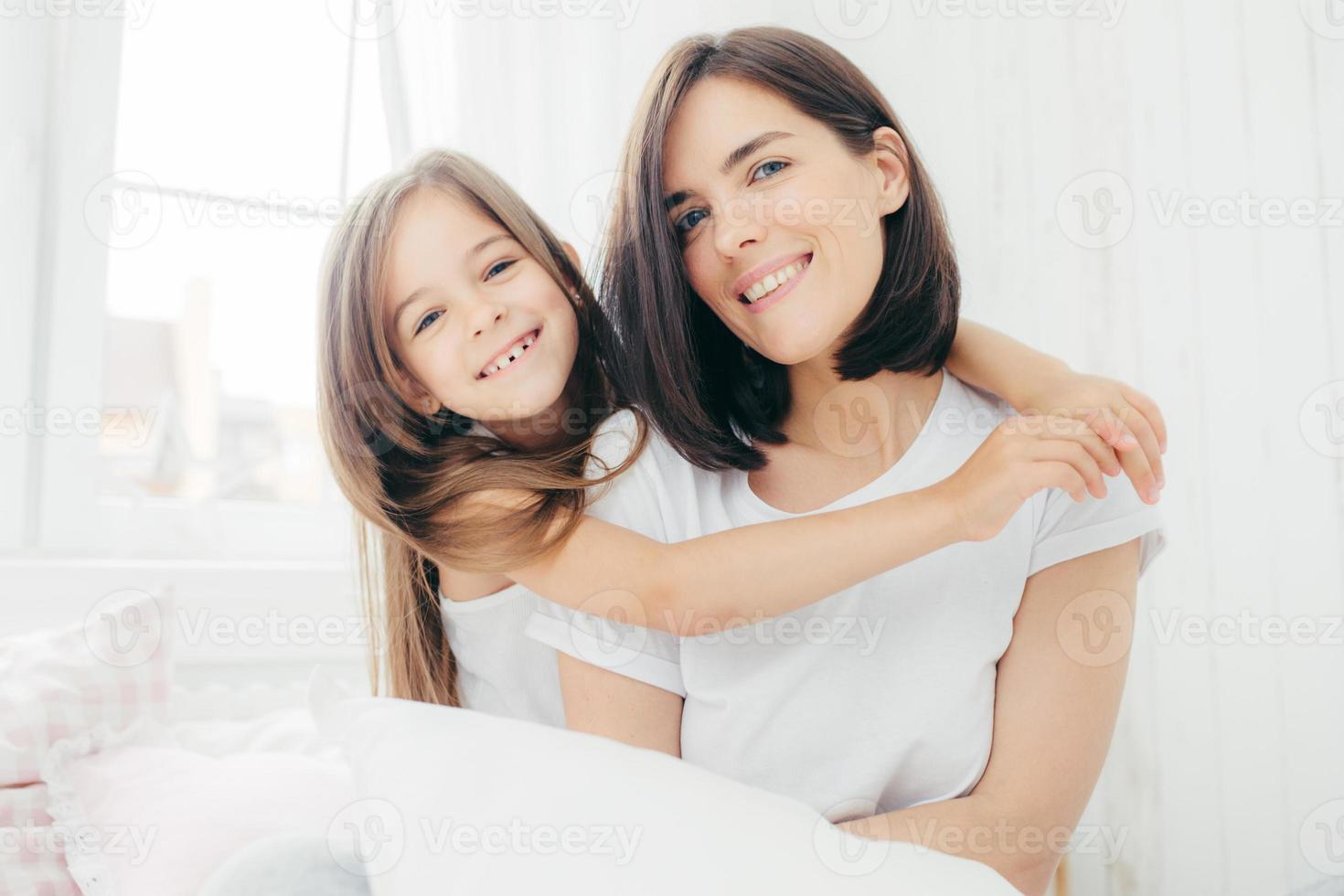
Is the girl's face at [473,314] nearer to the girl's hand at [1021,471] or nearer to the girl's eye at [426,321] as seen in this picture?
the girl's eye at [426,321]

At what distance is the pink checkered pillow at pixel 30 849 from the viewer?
1.01 metres

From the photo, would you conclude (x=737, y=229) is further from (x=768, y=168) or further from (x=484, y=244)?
(x=484, y=244)

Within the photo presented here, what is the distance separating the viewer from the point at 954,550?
3.24 feet

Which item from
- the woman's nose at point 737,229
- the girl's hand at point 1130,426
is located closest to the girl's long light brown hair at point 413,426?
the woman's nose at point 737,229

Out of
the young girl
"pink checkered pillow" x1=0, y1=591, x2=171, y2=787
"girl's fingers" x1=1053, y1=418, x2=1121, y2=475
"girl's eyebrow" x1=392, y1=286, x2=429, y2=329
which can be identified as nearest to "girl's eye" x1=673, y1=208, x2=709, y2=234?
the young girl

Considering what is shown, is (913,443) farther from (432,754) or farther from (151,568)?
(151,568)

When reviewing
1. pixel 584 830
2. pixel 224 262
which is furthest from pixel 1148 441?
pixel 224 262

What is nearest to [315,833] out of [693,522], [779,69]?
[693,522]

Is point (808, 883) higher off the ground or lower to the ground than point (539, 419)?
lower

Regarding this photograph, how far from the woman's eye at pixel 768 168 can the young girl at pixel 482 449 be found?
24 centimetres

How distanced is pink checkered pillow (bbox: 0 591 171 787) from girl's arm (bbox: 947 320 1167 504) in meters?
1.01

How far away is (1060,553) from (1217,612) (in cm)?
56

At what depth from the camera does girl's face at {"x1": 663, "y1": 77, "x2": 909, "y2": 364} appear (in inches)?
39.5

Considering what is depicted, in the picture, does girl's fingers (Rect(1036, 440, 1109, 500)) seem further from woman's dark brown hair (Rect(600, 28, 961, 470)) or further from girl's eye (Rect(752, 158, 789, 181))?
girl's eye (Rect(752, 158, 789, 181))
